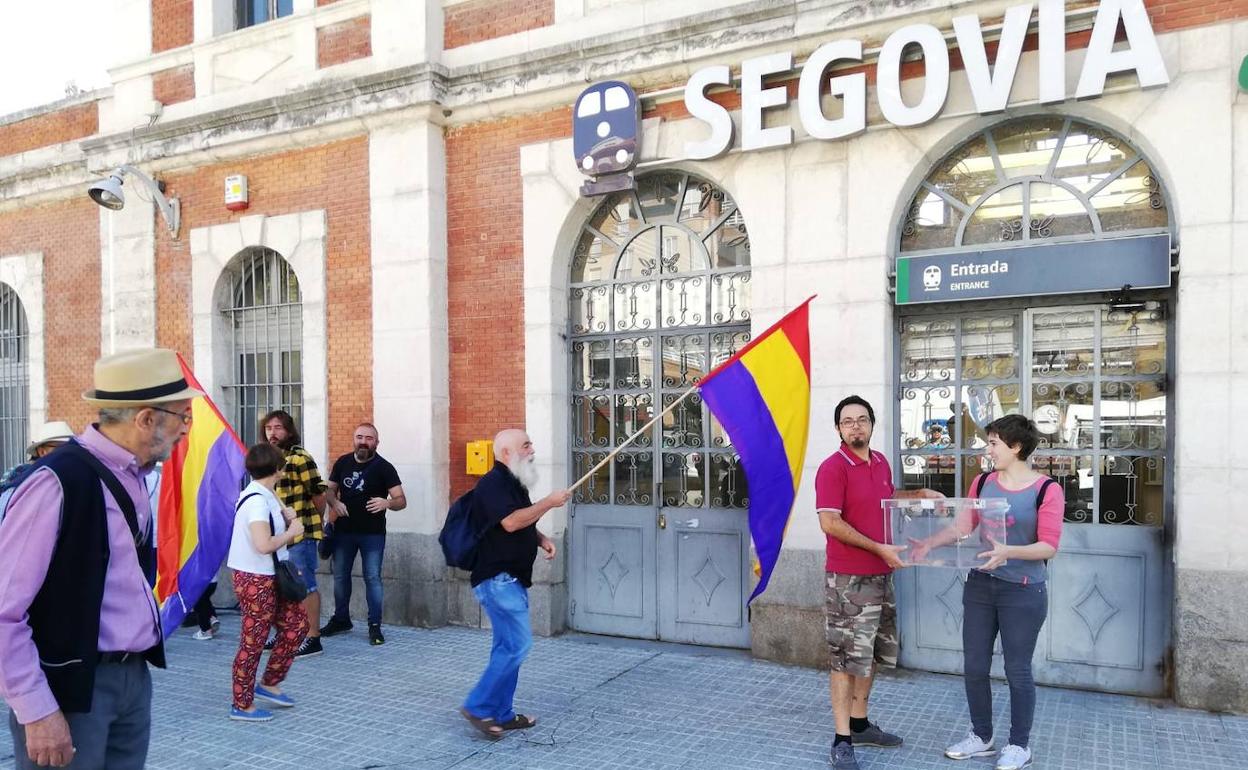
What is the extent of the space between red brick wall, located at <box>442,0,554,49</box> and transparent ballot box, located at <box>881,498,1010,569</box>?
558 cm

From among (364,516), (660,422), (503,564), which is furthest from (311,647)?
(660,422)

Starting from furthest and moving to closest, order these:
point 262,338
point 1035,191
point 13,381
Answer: point 13,381 < point 262,338 < point 1035,191

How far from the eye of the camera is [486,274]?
333 inches

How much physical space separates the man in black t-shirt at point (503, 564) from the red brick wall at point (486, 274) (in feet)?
8.75

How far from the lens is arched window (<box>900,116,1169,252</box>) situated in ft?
20.7

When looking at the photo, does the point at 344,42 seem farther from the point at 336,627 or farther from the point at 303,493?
the point at 336,627

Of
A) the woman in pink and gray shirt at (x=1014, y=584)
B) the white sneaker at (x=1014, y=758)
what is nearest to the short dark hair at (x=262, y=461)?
the woman in pink and gray shirt at (x=1014, y=584)

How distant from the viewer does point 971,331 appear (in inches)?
265

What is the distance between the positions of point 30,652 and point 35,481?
1.64ft

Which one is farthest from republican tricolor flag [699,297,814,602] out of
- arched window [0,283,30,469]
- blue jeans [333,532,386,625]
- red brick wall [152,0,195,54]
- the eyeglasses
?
arched window [0,283,30,469]

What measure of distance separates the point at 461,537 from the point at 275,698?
6.51 ft

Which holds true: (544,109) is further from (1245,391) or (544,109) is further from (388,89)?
(1245,391)

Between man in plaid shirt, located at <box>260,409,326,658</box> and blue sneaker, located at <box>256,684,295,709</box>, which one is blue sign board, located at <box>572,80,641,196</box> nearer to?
man in plaid shirt, located at <box>260,409,326,658</box>

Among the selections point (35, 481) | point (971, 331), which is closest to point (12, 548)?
point (35, 481)
